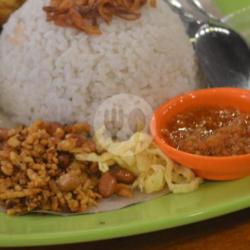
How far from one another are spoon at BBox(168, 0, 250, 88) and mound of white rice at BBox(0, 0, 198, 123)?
0.07m

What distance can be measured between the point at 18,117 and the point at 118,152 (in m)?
0.67

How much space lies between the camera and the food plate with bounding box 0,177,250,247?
1.39m

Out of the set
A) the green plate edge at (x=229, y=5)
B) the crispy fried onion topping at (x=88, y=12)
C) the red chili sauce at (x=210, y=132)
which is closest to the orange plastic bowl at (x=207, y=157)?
the red chili sauce at (x=210, y=132)

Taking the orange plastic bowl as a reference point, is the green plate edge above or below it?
above

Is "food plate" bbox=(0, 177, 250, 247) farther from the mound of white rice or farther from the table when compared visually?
the mound of white rice

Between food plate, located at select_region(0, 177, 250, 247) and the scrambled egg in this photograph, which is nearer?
food plate, located at select_region(0, 177, 250, 247)

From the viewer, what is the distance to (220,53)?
2201 millimetres

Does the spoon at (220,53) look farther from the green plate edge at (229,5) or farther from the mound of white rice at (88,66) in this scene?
the green plate edge at (229,5)

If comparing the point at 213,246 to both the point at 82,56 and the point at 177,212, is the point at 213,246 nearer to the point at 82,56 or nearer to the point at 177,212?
the point at 177,212

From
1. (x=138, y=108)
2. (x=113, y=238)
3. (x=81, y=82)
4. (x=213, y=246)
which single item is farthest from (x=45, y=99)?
(x=213, y=246)

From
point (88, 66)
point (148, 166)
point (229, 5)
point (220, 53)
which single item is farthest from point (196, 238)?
point (229, 5)

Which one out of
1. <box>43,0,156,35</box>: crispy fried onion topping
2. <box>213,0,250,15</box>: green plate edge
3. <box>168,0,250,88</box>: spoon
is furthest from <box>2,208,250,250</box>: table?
<box>213,0,250,15</box>: green plate edge

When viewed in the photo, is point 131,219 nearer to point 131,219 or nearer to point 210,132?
point 131,219

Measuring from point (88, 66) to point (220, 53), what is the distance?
0.61 m
